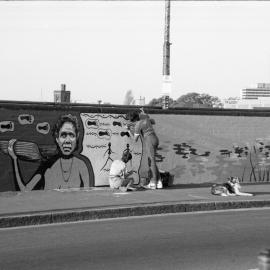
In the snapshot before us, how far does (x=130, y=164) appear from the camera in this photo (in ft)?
42.0

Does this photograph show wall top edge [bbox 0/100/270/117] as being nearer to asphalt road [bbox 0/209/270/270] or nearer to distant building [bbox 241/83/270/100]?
asphalt road [bbox 0/209/270/270]

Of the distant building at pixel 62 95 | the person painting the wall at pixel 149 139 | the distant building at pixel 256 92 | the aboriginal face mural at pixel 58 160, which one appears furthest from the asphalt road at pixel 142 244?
the distant building at pixel 256 92

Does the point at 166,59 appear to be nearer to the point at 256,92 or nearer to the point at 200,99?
the point at 256,92

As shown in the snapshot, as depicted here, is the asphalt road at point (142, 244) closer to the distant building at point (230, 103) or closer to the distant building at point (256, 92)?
the distant building at point (230, 103)

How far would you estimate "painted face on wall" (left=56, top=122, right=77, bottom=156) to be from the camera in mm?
11938

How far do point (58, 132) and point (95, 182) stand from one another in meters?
1.44

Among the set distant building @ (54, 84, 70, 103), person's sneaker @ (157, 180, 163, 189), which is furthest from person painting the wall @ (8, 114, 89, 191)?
distant building @ (54, 84, 70, 103)

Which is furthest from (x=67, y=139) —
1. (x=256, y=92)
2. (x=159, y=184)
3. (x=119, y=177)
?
(x=256, y=92)

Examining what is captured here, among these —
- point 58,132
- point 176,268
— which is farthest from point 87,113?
point 176,268

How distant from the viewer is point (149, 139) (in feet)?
40.1

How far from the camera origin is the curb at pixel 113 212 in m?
8.79

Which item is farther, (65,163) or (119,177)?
(119,177)

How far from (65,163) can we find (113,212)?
2.74 metres

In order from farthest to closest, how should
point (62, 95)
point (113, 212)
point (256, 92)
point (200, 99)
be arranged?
1. point (200, 99)
2. point (256, 92)
3. point (62, 95)
4. point (113, 212)
